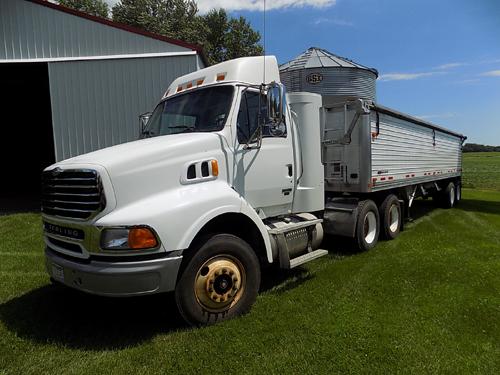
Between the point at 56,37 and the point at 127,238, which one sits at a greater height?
the point at 56,37

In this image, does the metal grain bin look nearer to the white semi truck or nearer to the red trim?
the red trim

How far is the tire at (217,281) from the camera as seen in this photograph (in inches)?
150

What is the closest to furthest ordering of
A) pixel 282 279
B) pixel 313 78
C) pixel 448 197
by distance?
pixel 282 279
pixel 448 197
pixel 313 78

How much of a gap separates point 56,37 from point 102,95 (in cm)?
203

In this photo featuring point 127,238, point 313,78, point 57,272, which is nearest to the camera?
point 127,238

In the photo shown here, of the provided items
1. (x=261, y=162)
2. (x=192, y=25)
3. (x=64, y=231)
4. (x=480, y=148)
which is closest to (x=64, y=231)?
(x=64, y=231)

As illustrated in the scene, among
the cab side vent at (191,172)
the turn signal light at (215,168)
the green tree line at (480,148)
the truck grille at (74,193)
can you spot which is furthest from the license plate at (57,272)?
the green tree line at (480,148)

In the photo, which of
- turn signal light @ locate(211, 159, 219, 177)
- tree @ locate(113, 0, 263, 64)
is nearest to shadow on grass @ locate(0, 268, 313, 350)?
turn signal light @ locate(211, 159, 219, 177)

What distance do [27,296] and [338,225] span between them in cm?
506

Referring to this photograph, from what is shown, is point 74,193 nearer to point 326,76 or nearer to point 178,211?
point 178,211

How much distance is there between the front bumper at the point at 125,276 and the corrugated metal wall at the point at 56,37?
375 inches

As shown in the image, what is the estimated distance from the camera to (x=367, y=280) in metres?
5.53

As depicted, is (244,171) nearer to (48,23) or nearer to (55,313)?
(55,313)

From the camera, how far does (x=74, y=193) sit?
12.0 ft
